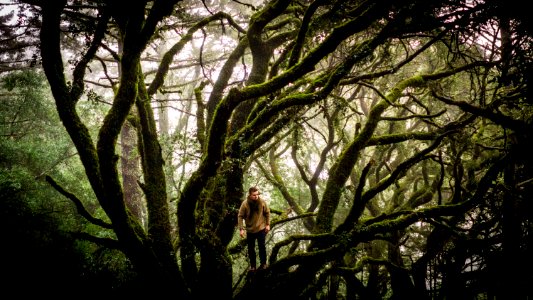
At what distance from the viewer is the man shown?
547 cm

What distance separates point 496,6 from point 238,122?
4.13 metres

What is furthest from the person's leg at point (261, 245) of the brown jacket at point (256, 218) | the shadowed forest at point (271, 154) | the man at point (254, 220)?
the shadowed forest at point (271, 154)

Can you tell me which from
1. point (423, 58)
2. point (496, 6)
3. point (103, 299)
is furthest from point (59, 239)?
point (423, 58)

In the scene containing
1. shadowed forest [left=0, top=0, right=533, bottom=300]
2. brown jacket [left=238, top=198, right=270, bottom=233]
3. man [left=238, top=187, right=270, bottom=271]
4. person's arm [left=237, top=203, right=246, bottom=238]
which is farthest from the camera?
brown jacket [left=238, top=198, right=270, bottom=233]

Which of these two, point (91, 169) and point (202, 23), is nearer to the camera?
point (91, 169)

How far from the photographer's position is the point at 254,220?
565 cm

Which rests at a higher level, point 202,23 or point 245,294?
point 202,23

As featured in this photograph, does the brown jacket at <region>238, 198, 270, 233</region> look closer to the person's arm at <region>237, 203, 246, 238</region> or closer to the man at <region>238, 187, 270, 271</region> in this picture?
the man at <region>238, 187, 270, 271</region>

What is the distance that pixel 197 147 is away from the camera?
229 inches

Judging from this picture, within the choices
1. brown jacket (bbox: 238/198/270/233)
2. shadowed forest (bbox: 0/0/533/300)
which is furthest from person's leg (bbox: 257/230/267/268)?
shadowed forest (bbox: 0/0/533/300)

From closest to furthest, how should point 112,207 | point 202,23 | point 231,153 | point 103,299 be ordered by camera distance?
point 112,207, point 231,153, point 202,23, point 103,299

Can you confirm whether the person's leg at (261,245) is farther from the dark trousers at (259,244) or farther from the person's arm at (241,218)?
the person's arm at (241,218)

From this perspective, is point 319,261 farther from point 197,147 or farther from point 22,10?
point 22,10

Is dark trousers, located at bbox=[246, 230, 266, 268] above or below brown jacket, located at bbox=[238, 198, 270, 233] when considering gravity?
below
